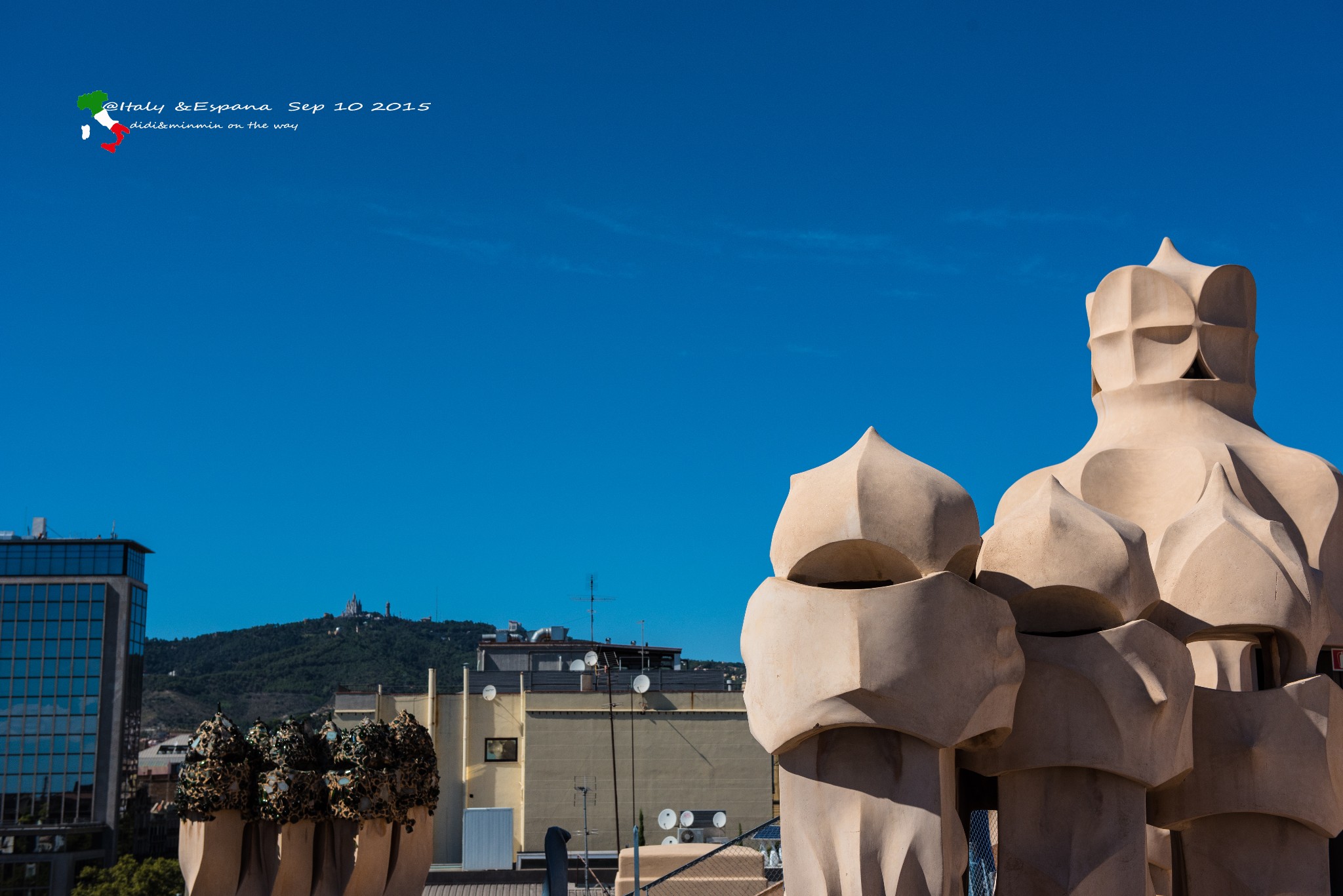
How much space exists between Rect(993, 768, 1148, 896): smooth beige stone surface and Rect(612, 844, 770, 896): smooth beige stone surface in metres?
14.1

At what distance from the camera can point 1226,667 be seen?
59.6 ft

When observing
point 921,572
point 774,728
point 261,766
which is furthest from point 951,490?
point 261,766

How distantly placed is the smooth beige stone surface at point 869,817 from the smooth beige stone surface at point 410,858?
1079cm

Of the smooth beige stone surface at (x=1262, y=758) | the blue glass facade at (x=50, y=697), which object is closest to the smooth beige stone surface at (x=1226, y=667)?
the smooth beige stone surface at (x=1262, y=758)

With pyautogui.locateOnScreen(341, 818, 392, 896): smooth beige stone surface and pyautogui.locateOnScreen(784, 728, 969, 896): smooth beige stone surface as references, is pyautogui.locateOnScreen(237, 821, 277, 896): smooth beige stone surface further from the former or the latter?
pyautogui.locateOnScreen(784, 728, 969, 896): smooth beige stone surface

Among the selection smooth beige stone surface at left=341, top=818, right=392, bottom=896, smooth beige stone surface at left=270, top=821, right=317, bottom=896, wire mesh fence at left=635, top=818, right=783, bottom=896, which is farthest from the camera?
wire mesh fence at left=635, top=818, right=783, bottom=896

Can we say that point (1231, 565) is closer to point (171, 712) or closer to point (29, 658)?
point (29, 658)

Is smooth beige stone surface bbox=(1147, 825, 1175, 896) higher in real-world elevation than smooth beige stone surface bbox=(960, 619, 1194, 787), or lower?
lower

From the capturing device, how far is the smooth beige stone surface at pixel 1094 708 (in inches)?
542

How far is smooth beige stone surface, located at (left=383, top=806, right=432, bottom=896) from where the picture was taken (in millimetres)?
22000

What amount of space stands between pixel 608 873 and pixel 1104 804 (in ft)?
98.4

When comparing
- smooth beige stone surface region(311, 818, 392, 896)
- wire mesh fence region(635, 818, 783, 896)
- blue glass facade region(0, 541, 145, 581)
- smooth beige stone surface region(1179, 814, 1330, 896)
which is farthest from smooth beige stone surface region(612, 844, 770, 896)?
blue glass facade region(0, 541, 145, 581)

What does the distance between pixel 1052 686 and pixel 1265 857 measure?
4194 mm

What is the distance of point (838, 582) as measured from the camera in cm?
1330
